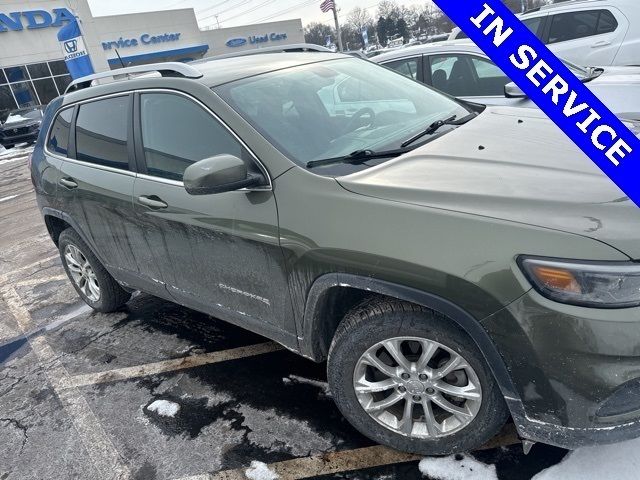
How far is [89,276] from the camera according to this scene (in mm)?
4227

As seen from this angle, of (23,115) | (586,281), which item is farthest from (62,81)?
(586,281)

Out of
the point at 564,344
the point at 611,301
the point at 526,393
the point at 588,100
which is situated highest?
the point at 588,100

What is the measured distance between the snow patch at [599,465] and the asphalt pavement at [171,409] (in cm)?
6

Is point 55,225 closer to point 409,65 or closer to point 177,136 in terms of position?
point 177,136

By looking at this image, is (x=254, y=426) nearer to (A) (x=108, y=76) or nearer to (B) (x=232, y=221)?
(B) (x=232, y=221)

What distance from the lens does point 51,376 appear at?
3486mm

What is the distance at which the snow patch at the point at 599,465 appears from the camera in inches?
80.7

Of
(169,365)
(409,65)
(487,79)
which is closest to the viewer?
(169,365)

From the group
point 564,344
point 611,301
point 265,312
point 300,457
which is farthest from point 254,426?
point 611,301

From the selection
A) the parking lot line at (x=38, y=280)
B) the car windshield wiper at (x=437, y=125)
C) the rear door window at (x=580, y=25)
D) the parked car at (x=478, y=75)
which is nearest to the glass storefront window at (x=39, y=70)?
the parking lot line at (x=38, y=280)

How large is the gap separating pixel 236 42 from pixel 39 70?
18.0 meters

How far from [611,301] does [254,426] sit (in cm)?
185

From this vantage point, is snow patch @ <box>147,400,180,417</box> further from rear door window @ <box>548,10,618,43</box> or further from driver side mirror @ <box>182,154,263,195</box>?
rear door window @ <box>548,10,618,43</box>

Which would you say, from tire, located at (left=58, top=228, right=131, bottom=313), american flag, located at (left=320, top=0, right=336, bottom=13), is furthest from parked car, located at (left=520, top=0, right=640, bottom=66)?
american flag, located at (left=320, top=0, right=336, bottom=13)
